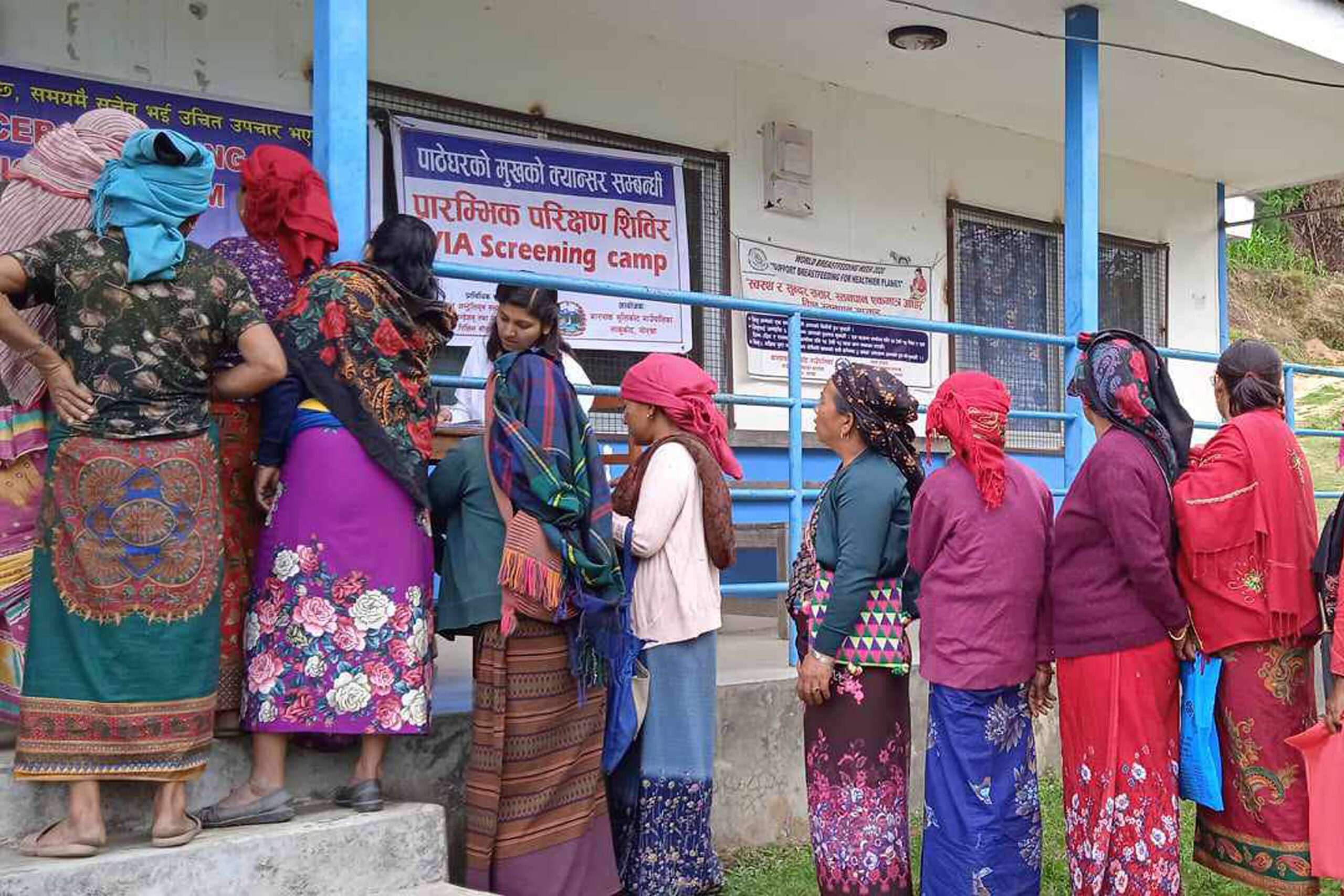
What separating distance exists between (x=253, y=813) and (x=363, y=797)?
0.27 m

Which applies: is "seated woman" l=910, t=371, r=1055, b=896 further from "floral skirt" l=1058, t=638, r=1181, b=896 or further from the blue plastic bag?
the blue plastic bag

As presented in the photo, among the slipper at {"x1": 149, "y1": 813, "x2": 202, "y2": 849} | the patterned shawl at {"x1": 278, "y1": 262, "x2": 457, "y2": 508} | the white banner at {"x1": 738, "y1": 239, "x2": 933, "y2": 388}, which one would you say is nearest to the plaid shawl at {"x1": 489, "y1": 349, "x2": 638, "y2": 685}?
the patterned shawl at {"x1": 278, "y1": 262, "x2": 457, "y2": 508}

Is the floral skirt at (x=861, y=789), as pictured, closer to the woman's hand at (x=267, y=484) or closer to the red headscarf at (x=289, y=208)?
the woman's hand at (x=267, y=484)

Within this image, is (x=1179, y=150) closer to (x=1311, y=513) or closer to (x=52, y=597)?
(x=1311, y=513)

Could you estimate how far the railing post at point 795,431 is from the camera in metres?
4.77

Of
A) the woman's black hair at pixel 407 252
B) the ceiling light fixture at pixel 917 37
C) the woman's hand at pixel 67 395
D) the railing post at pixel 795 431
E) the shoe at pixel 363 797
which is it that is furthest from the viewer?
the ceiling light fixture at pixel 917 37

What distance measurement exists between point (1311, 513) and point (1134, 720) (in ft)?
2.49

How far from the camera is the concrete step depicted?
2646mm

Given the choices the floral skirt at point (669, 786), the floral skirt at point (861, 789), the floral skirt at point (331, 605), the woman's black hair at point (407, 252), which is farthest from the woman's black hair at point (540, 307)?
the floral skirt at point (861, 789)

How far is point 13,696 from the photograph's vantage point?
2.92 metres

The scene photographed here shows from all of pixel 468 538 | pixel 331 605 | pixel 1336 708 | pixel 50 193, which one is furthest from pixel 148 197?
pixel 1336 708

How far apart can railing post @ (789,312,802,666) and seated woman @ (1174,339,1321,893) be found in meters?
1.53

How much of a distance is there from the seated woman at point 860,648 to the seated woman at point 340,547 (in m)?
1.07

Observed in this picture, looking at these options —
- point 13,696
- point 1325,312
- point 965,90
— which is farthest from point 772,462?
point 1325,312
